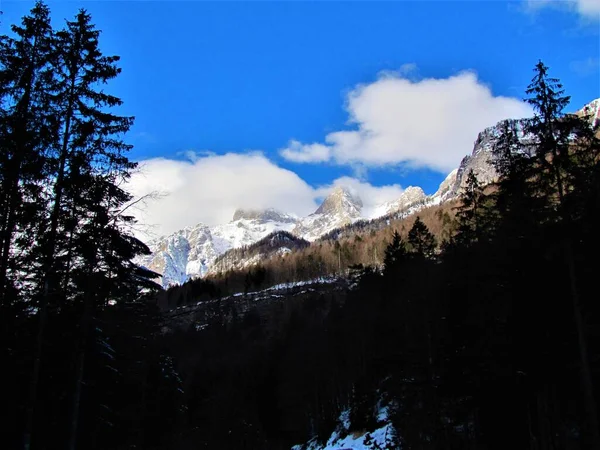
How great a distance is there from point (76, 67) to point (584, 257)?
18320 mm

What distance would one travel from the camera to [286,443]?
55.6 metres

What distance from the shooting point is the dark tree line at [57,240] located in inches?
569

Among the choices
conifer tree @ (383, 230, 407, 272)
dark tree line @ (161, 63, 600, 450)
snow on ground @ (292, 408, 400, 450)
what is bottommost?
snow on ground @ (292, 408, 400, 450)

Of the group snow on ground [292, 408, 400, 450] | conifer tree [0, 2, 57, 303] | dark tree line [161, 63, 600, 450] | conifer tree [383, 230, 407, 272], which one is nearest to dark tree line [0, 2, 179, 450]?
conifer tree [0, 2, 57, 303]

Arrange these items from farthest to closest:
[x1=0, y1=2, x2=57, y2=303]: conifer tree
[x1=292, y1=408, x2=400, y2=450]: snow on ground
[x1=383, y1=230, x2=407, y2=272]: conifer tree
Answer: [x1=383, y1=230, x2=407, y2=272]: conifer tree → [x1=292, y1=408, x2=400, y2=450]: snow on ground → [x1=0, y1=2, x2=57, y2=303]: conifer tree

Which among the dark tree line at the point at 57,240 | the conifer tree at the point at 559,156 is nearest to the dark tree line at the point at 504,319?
the conifer tree at the point at 559,156

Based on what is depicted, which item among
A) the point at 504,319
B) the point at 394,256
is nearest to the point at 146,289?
the point at 504,319

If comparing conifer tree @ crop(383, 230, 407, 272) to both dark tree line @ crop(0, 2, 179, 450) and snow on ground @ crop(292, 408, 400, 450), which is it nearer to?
snow on ground @ crop(292, 408, 400, 450)

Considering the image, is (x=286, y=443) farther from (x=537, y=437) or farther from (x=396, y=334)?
(x=537, y=437)

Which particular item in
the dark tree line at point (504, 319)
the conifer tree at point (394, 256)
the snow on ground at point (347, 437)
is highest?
the conifer tree at point (394, 256)

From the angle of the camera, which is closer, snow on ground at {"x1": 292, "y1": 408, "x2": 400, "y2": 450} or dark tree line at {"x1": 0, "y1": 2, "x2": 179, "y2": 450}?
dark tree line at {"x1": 0, "y1": 2, "x2": 179, "y2": 450}

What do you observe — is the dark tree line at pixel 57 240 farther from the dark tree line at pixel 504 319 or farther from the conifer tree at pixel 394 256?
the conifer tree at pixel 394 256

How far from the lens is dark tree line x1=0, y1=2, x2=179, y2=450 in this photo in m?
14.4

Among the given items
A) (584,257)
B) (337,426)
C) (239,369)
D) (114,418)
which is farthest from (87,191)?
(239,369)
